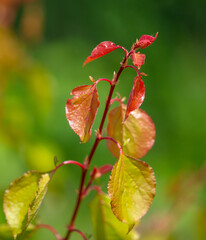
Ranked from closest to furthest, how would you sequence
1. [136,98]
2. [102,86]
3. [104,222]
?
[136,98]
[104,222]
[102,86]

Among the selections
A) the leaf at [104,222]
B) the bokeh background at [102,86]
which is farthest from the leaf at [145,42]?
the bokeh background at [102,86]

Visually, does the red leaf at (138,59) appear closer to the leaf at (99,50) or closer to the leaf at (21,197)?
the leaf at (99,50)

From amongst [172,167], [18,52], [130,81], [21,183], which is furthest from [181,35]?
[21,183]

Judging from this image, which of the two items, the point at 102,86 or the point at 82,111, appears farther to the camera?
the point at 102,86

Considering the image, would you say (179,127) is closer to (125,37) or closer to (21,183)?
(125,37)

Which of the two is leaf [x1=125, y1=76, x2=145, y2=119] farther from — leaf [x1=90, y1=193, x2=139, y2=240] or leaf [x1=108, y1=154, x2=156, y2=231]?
leaf [x1=90, y1=193, x2=139, y2=240]

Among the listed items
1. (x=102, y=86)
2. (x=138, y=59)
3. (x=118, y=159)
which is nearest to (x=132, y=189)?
(x=118, y=159)

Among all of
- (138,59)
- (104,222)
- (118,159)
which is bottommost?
(104,222)

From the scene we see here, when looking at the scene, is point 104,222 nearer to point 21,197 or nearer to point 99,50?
point 21,197
